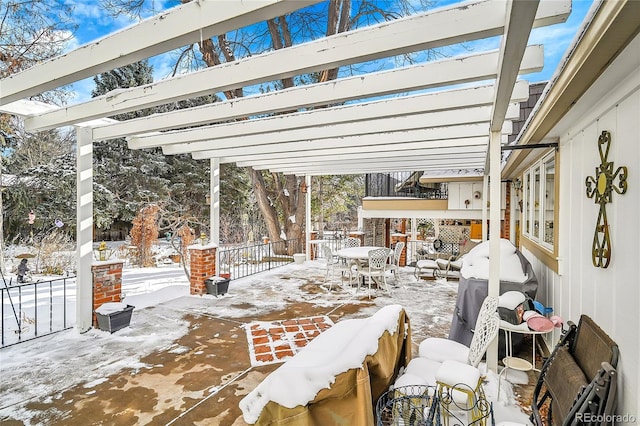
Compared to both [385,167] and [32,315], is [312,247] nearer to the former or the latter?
[385,167]

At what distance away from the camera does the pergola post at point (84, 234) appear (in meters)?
4.58

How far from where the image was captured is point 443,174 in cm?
920

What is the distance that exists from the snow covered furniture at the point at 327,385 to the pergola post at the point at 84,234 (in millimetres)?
3929

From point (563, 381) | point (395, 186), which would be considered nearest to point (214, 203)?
point (563, 381)

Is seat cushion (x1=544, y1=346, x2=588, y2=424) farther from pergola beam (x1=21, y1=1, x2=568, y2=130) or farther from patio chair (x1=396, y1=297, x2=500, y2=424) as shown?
pergola beam (x1=21, y1=1, x2=568, y2=130)

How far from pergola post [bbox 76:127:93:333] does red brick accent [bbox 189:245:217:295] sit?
6.55 feet

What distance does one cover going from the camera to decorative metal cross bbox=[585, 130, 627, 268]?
2.10 m

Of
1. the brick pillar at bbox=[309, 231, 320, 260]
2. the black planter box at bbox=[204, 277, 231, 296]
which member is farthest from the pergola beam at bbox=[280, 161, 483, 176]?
the black planter box at bbox=[204, 277, 231, 296]

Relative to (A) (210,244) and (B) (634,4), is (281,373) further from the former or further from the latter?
(A) (210,244)

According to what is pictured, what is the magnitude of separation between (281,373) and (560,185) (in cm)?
352

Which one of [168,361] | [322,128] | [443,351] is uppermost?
[322,128]

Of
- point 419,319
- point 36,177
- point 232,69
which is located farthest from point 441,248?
point 36,177

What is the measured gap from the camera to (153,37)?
2.09 m

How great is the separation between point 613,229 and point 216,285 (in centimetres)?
592
